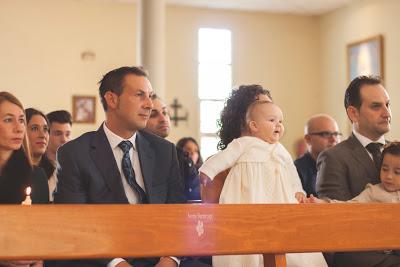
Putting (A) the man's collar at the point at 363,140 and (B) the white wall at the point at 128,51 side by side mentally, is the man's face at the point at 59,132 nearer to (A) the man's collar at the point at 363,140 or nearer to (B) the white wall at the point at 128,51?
(A) the man's collar at the point at 363,140

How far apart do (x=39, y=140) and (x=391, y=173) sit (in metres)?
2.67

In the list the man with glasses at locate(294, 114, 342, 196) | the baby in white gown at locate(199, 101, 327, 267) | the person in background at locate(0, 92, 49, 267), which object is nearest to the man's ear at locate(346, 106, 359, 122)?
A: the baby in white gown at locate(199, 101, 327, 267)

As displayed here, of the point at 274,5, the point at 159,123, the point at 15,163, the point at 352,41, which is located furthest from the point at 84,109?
the point at 15,163

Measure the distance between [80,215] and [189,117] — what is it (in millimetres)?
10447

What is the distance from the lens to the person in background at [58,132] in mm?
5594

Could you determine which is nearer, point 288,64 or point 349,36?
point 349,36

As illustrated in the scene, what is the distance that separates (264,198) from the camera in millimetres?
3467

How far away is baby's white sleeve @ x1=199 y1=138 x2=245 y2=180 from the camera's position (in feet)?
11.5

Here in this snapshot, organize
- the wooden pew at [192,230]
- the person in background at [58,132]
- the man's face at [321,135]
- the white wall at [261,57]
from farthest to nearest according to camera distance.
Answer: the white wall at [261,57] < the man's face at [321,135] < the person in background at [58,132] < the wooden pew at [192,230]

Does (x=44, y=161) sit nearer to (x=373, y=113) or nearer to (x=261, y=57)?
(x=373, y=113)

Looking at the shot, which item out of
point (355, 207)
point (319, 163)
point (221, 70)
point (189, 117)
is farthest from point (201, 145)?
point (355, 207)

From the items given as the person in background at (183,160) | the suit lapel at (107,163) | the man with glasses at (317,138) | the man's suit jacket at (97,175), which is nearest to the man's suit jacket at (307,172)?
the man with glasses at (317,138)

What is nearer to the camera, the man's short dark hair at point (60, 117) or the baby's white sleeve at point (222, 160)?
the baby's white sleeve at point (222, 160)

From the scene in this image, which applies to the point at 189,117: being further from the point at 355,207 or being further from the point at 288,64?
the point at 355,207
